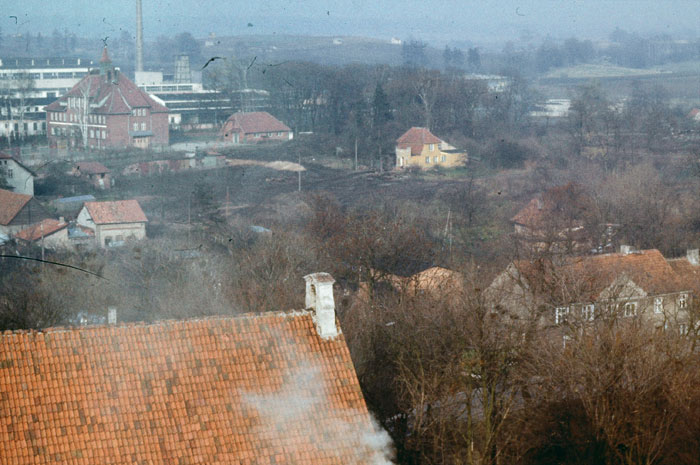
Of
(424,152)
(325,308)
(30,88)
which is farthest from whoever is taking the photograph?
(424,152)

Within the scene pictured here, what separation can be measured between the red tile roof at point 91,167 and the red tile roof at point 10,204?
8.19 metres

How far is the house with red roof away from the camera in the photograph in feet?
198

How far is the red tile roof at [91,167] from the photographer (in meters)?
51.9

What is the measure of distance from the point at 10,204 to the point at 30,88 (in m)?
27.1

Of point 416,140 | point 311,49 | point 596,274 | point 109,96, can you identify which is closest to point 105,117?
point 109,96

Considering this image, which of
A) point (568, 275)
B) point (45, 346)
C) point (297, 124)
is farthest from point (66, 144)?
point (45, 346)

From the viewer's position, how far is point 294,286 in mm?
25812

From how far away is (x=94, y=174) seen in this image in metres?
51.6

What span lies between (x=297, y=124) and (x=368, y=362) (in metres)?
61.7

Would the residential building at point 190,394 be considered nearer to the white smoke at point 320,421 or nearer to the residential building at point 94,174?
the white smoke at point 320,421

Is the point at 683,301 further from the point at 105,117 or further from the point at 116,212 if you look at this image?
the point at 105,117

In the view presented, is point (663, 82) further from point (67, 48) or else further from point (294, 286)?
point (294, 286)

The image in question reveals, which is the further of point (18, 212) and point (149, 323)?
point (18, 212)

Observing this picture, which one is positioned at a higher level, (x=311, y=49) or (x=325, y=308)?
(x=311, y=49)
